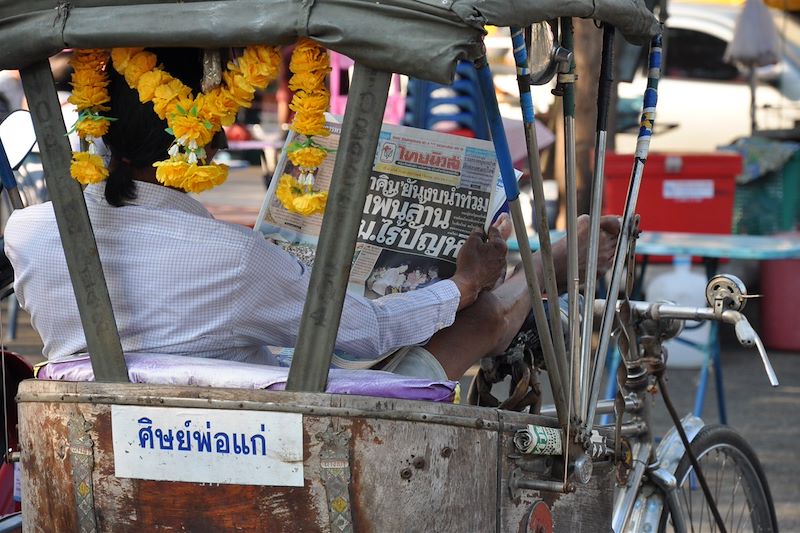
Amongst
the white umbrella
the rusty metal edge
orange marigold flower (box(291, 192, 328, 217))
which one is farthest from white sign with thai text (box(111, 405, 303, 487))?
the white umbrella

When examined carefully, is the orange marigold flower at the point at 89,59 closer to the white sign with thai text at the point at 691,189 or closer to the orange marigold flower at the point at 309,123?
the orange marigold flower at the point at 309,123

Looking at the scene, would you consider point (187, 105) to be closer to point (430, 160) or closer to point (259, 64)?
point (259, 64)


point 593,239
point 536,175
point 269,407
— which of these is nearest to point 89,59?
point 269,407

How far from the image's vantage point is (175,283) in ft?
6.49

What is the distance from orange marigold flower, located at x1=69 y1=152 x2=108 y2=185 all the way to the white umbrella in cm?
784

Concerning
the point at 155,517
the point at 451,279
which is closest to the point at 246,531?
the point at 155,517

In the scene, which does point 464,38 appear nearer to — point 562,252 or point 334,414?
point 334,414

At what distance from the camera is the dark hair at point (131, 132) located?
1929mm

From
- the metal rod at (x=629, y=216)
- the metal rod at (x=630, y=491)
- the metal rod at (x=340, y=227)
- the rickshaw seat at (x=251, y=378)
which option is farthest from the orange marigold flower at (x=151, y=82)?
the metal rod at (x=630, y=491)

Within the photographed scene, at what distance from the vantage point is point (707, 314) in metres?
2.47

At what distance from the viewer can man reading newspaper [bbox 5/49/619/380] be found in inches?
77.1

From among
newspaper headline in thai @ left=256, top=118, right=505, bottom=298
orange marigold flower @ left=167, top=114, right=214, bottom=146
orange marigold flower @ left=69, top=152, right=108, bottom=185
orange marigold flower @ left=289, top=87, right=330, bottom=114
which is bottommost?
newspaper headline in thai @ left=256, top=118, right=505, bottom=298

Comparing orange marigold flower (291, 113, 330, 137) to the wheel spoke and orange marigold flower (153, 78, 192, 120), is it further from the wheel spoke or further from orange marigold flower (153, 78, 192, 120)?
the wheel spoke

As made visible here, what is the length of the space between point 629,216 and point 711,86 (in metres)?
8.59
